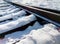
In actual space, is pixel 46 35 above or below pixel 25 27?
above

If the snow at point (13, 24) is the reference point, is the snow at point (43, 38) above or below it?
above

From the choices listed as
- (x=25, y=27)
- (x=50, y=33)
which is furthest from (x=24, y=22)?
(x=50, y=33)

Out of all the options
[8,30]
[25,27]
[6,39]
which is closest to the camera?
[6,39]

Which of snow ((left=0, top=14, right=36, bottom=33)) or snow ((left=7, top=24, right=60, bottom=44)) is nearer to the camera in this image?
snow ((left=7, top=24, right=60, bottom=44))

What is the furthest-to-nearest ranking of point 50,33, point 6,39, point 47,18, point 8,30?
point 47,18, point 8,30, point 6,39, point 50,33

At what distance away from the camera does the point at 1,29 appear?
159 cm

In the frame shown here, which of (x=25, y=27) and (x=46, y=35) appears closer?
(x=46, y=35)

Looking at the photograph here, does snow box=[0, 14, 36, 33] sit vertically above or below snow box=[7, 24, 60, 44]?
below

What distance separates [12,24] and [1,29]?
0.57ft

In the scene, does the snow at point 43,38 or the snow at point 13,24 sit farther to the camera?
the snow at point 13,24

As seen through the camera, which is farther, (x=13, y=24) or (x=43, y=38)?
(x=13, y=24)

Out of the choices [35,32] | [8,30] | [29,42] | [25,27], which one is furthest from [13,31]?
[29,42]

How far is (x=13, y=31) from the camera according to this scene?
1.59 metres

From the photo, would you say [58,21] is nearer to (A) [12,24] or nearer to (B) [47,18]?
(B) [47,18]
